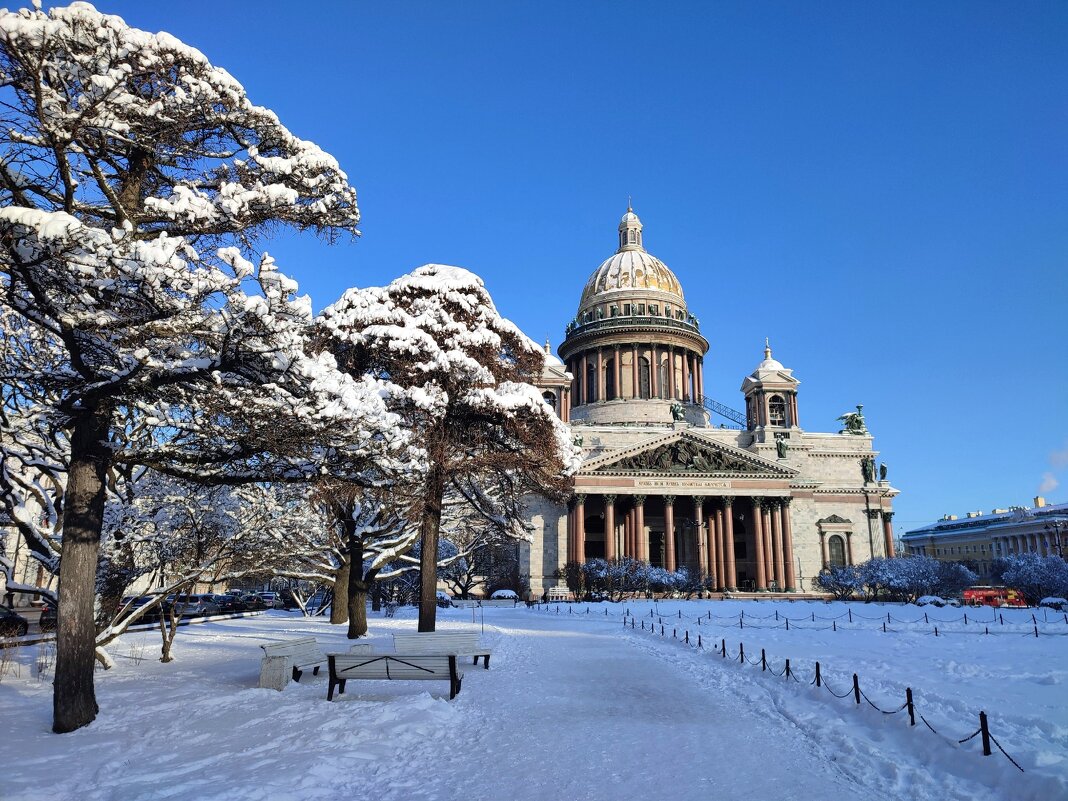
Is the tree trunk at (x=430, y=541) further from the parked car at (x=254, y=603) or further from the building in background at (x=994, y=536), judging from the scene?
the building in background at (x=994, y=536)

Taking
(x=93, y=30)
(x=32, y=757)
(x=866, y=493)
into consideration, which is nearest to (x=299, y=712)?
(x=32, y=757)

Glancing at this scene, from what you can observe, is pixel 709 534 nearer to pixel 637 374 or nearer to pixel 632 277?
pixel 637 374

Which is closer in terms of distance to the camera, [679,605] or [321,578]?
[321,578]

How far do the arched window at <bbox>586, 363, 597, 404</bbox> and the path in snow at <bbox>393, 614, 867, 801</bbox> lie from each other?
61689 mm

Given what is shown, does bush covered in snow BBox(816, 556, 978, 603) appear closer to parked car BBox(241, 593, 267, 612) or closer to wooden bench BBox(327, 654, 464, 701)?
parked car BBox(241, 593, 267, 612)

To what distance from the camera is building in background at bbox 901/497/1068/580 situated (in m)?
97.4

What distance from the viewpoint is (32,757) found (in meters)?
8.50

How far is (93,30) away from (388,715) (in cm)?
951

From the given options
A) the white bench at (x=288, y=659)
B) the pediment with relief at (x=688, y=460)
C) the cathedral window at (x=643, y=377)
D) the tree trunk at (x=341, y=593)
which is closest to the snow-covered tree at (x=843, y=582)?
the pediment with relief at (x=688, y=460)

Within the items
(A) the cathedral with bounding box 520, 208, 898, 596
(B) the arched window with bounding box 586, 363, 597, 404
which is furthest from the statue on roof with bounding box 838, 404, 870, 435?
(B) the arched window with bounding box 586, 363, 597, 404

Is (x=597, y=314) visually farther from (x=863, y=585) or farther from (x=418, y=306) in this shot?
(x=418, y=306)

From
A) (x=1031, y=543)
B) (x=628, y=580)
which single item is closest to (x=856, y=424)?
(x=628, y=580)

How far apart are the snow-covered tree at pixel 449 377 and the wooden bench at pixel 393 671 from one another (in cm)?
532

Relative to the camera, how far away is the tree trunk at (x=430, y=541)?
17.8 metres
